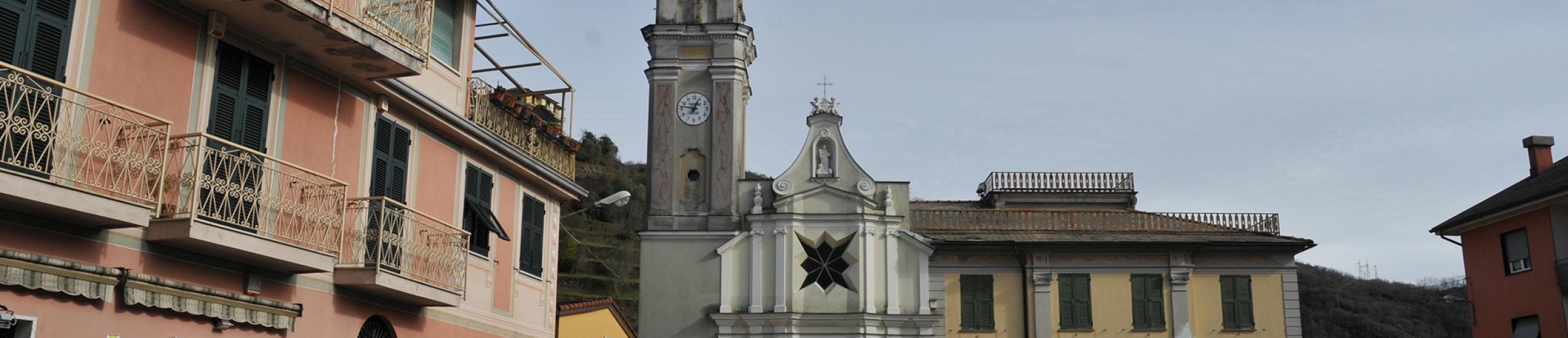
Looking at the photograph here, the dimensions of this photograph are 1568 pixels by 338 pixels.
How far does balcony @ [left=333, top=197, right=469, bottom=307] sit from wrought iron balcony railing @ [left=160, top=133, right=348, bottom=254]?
1.69ft

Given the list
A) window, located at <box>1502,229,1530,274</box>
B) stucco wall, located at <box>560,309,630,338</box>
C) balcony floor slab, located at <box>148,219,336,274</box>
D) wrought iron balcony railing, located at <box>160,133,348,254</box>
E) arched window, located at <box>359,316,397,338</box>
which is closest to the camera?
balcony floor slab, located at <box>148,219,336,274</box>

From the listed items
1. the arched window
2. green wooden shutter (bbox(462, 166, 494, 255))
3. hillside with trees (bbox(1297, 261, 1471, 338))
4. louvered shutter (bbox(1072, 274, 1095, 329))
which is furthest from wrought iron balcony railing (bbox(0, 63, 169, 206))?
hillside with trees (bbox(1297, 261, 1471, 338))

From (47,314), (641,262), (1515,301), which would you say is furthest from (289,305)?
(1515,301)

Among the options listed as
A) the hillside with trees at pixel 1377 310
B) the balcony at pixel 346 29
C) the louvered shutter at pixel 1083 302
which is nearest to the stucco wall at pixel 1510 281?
the louvered shutter at pixel 1083 302

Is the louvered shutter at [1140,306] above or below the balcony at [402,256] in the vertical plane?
above

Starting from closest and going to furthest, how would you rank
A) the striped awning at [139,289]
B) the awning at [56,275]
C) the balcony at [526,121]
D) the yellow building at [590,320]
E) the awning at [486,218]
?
the awning at [56,275] < the striped awning at [139,289] < the awning at [486,218] < the balcony at [526,121] < the yellow building at [590,320]

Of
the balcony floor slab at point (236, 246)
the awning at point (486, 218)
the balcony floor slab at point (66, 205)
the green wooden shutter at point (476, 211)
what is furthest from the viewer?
the green wooden shutter at point (476, 211)

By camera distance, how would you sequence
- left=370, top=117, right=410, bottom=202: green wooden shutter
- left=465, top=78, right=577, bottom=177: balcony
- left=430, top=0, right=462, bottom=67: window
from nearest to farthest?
left=370, top=117, right=410, bottom=202: green wooden shutter
left=430, top=0, right=462, bottom=67: window
left=465, top=78, right=577, bottom=177: balcony

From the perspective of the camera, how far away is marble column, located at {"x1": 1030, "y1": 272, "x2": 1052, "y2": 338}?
1373 inches

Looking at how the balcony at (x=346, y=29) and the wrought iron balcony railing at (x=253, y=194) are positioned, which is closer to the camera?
the wrought iron balcony railing at (x=253, y=194)

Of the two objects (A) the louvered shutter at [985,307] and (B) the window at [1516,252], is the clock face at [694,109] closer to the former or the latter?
(A) the louvered shutter at [985,307]

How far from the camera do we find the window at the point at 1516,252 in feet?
102

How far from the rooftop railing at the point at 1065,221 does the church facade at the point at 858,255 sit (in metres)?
0.05

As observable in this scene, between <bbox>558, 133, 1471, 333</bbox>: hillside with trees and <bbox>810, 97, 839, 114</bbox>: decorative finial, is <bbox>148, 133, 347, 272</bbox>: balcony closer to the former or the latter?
<bbox>810, 97, 839, 114</bbox>: decorative finial
